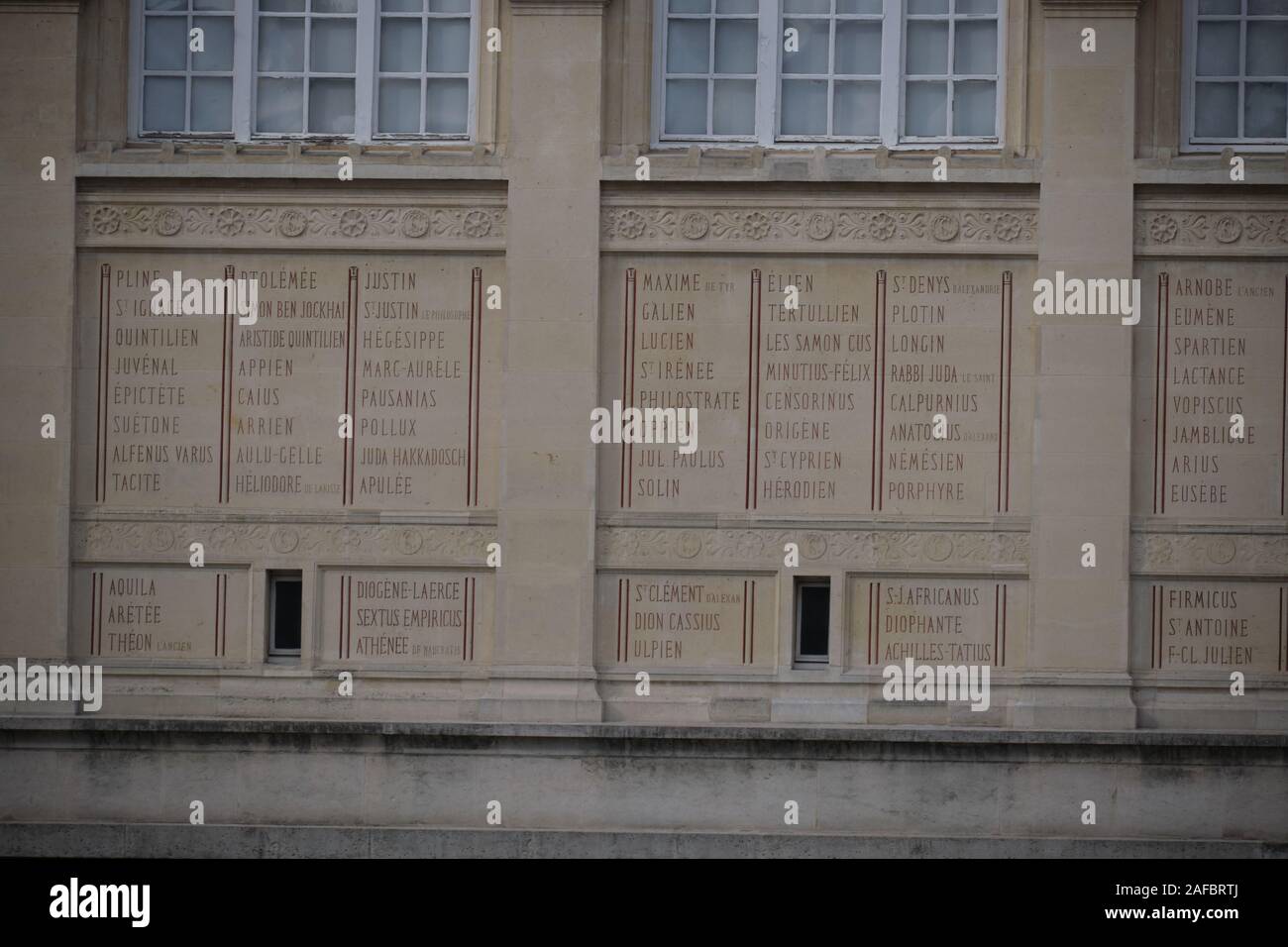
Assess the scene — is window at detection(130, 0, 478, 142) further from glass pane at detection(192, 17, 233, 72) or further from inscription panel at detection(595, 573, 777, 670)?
inscription panel at detection(595, 573, 777, 670)

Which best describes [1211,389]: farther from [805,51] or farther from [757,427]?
[805,51]

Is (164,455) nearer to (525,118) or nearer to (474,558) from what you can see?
(474,558)

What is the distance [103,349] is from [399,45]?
4.91 m

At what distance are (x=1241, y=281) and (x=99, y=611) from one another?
1352 cm

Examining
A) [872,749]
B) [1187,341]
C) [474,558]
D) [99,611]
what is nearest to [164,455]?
[99,611]

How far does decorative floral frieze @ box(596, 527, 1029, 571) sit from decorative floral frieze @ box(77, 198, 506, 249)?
12.5ft

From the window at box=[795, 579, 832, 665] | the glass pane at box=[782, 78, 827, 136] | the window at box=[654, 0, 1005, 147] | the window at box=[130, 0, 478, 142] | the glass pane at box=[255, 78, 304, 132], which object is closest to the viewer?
the window at box=[795, 579, 832, 665]

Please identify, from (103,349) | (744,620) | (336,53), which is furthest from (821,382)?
(103,349)

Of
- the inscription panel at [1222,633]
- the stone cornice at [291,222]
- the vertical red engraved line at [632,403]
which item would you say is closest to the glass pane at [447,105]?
the stone cornice at [291,222]

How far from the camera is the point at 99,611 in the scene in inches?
913

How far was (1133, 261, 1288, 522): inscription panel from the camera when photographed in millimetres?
22781

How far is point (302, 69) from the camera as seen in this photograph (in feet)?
77.1

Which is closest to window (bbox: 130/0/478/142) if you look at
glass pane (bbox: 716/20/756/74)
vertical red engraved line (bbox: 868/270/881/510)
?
glass pane (bbox: 716/20/756/74)

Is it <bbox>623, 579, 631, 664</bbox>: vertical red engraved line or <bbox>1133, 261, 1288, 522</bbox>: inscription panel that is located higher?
<bbox>1133, 261, 1288, 522</bbox>: inscription panel
